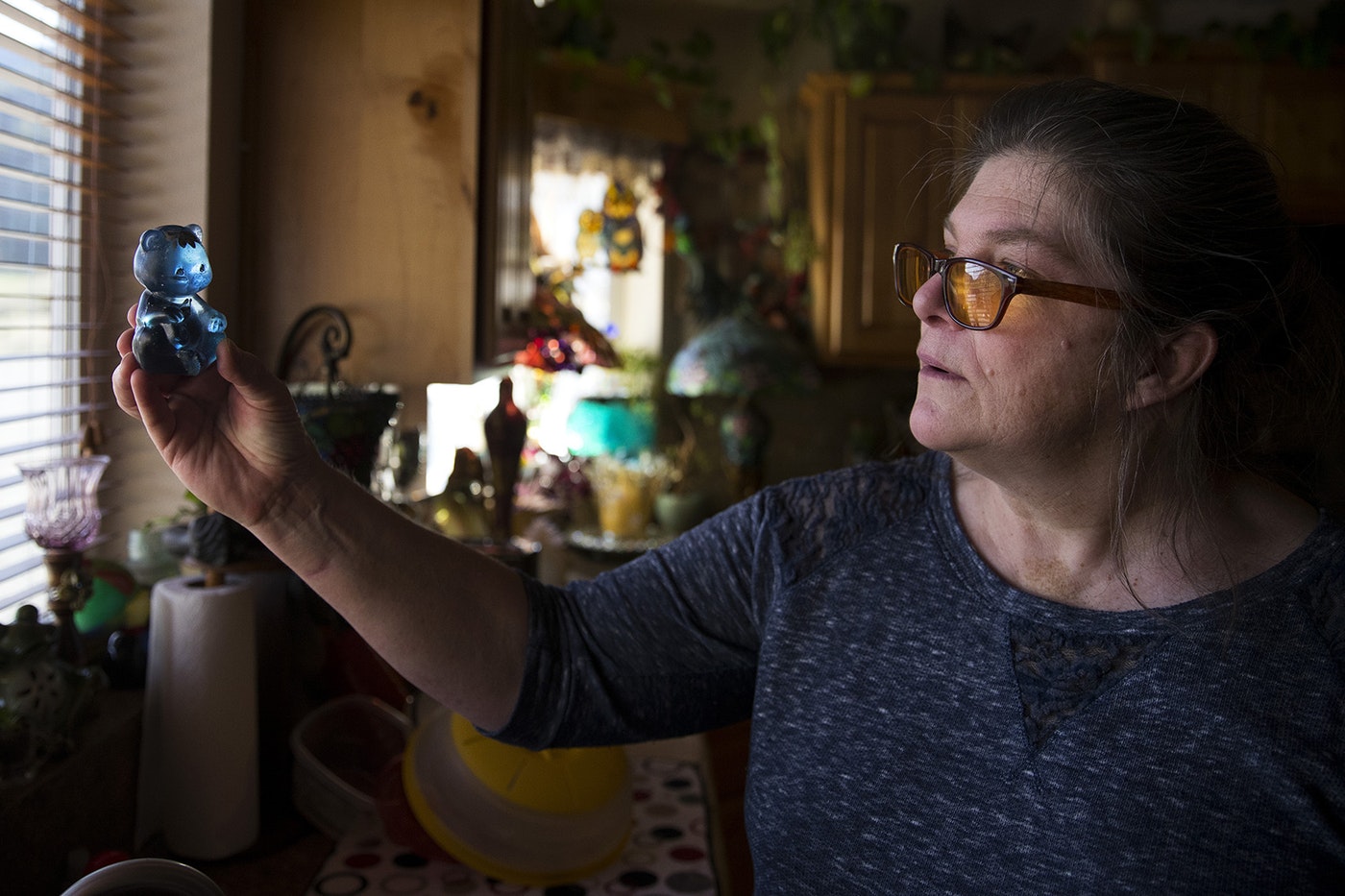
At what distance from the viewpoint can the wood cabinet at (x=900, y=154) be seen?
3375 millimetres

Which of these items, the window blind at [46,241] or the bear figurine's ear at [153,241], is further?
the window blind at [46,241]

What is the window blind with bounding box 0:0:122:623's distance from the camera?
1215mm

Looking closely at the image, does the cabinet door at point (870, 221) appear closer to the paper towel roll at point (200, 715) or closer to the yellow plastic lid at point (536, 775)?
the yellow plastic lid at point (536, 775)

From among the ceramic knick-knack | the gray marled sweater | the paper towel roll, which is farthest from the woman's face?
the ceramic knick-knack

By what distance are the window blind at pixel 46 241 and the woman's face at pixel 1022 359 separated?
96 cm

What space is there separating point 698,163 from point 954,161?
297 centimetres

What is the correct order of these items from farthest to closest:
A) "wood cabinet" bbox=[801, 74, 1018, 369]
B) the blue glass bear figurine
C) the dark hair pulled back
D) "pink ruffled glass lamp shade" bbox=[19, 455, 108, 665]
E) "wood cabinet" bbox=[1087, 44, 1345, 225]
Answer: "wood cabinet" bbox=[801, 74, 1018, 369]
"wood cabinet" bbox=[1087, 44, 1345, 225]
"pink ruffled glass lamp shade" bbox=[19, 455, 108, 665]
the dark hair pulled back
the blue glass bear figurine

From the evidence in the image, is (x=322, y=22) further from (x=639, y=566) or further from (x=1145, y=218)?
(x=1145, y=218)

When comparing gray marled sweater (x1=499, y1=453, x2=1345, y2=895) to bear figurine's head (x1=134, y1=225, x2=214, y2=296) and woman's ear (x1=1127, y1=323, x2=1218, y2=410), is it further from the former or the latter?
bear figurine's head (x1=134, y1=225, x2=214, y2=296)

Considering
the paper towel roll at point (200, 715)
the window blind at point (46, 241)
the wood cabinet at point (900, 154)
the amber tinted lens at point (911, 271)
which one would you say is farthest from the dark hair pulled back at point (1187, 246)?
the wood cabinet at point (900, 154)

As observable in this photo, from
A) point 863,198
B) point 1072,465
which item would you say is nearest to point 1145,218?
point 1072,465

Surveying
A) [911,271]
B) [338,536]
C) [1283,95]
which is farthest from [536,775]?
[1283,95]

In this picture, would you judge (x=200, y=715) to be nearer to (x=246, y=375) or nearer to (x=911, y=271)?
(x=246, y=375)

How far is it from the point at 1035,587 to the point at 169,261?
0.76m
